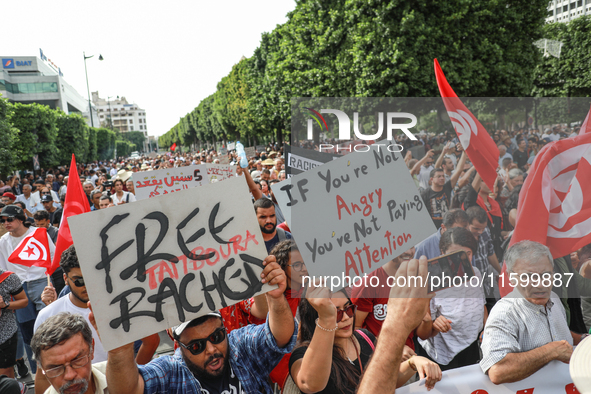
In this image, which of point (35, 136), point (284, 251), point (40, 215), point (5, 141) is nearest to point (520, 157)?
point (284, 251)

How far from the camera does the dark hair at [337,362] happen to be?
81.4 inches

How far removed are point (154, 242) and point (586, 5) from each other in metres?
A: 97.0

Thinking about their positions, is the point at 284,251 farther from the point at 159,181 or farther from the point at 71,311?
the point at 159,181

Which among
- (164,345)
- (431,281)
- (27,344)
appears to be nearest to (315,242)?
(431,281)

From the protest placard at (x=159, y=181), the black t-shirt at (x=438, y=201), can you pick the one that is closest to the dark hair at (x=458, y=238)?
the black t-shirt at (x=438, y=201)

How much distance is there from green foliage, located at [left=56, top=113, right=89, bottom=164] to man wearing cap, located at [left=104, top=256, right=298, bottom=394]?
37132mm

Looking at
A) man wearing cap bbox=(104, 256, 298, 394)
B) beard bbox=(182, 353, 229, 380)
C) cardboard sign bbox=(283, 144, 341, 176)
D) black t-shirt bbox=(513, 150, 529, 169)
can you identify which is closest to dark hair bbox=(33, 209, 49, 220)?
cardboard sign bbox=(283, 144, 341, 176)

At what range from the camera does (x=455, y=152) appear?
10375 mm

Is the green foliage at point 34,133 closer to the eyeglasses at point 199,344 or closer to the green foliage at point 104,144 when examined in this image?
the eyeglasses at point 199,344

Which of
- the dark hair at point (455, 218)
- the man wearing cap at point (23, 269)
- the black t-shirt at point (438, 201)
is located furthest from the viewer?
the black t-shirt at point (438, 201)

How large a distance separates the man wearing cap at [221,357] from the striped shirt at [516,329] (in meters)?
1.02

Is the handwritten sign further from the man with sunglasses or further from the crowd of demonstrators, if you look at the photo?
the man with sunglasses

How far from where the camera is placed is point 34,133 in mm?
27719

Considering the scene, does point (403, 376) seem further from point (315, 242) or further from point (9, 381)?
point (9, 381)
